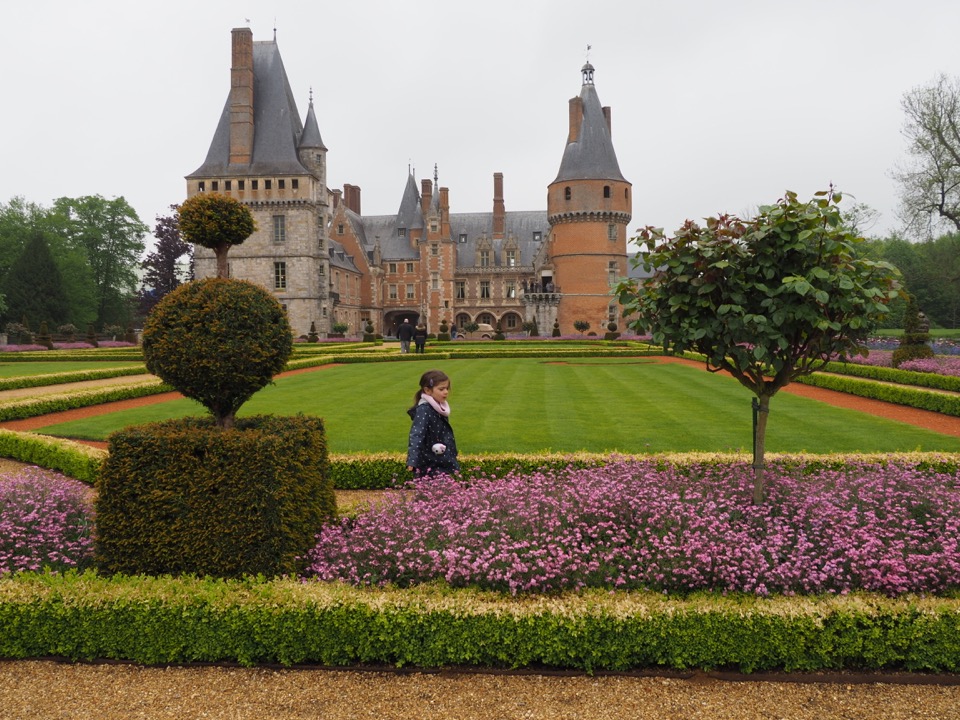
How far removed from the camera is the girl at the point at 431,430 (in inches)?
246

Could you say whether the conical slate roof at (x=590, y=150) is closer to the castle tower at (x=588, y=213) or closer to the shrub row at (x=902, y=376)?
the castle tower at (x=588, y=213)

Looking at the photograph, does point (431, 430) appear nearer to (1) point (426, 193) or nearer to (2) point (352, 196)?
(1) point (426, 193)

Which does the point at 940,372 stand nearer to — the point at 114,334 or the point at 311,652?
the point at 311,652

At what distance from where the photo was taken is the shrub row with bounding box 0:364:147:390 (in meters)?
16.9

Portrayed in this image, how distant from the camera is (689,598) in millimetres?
4355

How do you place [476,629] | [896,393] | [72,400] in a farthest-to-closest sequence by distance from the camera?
[896,393] < [72,400] < [476,629]

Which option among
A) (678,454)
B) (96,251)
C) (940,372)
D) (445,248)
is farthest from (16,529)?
(96,251)

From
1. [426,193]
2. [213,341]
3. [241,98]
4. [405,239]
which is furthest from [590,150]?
[213,341]

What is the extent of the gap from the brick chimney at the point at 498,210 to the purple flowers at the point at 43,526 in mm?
57666

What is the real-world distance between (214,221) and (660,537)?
4691 millimetres

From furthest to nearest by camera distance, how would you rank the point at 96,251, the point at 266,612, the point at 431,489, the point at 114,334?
the point at 96,251 → the point at 114,334 → the point at 431,489 → the point at 266,612

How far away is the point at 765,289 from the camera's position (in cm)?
492

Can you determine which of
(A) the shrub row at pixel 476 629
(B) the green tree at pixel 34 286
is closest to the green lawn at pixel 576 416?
(A) the shrub row at pixel 476 629

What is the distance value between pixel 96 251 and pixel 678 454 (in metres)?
65.7
